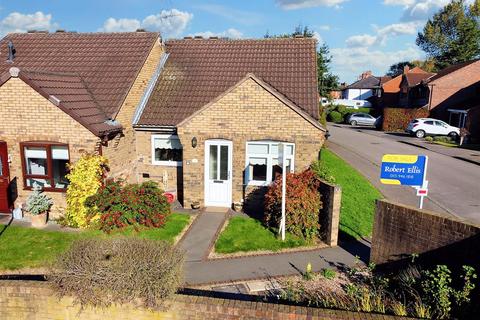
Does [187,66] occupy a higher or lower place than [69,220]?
higher

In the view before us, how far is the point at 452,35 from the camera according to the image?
79.4 metres

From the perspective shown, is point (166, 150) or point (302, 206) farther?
point (166, 150)

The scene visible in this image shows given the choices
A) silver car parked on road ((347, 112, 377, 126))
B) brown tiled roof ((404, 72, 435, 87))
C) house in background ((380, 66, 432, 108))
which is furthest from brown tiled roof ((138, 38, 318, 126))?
house in background ((380, 66, 432, 108))

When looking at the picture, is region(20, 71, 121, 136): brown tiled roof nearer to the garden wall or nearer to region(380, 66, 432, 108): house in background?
the garden wall

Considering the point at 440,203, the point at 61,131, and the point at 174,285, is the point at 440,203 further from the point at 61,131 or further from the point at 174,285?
the point at 61,131

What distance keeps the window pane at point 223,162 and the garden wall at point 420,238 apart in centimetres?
618

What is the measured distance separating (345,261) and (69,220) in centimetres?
876

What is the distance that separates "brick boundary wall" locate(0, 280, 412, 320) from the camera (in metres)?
6.15

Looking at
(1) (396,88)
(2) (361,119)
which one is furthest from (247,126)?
(1) (396,88)

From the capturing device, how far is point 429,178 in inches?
772

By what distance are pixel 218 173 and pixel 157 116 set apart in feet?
12.5

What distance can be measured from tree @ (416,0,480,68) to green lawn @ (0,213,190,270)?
80161 millimetres

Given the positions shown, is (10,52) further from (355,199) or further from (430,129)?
(430,129)

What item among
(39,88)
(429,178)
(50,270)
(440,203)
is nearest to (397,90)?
(429,178)
